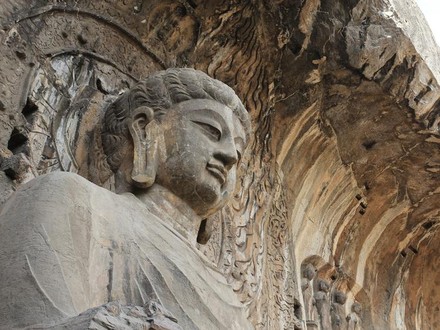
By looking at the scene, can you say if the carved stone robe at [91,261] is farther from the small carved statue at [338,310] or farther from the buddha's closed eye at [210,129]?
the small carved statue at [338,310]

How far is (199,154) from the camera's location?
354 centimetres

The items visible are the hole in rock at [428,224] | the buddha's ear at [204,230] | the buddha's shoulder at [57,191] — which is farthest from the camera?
the hole in rock at [428,224]

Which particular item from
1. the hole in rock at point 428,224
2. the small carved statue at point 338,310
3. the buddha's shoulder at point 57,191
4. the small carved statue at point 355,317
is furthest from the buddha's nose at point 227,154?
the hole in rock at point 428,224

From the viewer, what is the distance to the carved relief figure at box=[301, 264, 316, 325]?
209 inches

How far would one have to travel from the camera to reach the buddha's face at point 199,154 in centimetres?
352

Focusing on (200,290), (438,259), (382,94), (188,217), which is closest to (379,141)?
(382,94)

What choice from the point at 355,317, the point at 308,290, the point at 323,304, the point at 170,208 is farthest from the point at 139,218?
the point at 355,317

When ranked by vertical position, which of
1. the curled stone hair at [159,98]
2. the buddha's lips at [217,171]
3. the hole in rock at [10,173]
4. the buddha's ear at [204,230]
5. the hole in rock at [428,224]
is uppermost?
the hole in rock at [428,224]

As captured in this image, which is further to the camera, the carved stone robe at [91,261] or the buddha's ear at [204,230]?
the buddha's ear at [204,230]

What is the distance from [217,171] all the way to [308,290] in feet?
6.51

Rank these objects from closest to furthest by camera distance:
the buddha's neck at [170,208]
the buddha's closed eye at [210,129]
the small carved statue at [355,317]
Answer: the buddha's neck at [170,208]
the buddha's closed eye at [210,129]
the small carved statue at [355,317]

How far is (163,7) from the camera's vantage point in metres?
4.51

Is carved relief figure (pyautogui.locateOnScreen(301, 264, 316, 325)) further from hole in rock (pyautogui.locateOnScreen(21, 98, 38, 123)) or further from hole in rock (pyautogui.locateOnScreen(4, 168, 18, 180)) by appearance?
hole in rock (pyautogui.locateOnScreen(4, 168, 18, 180))

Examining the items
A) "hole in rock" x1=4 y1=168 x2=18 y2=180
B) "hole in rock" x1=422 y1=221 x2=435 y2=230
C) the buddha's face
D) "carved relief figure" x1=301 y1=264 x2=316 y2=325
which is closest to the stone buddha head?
the buddha's face
